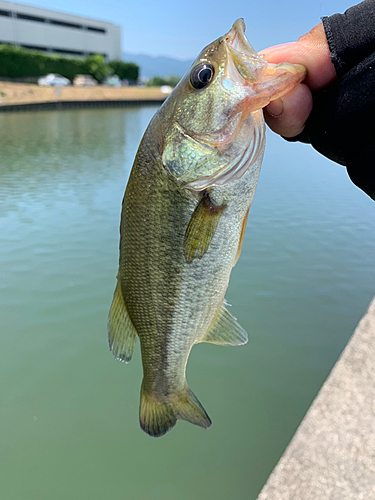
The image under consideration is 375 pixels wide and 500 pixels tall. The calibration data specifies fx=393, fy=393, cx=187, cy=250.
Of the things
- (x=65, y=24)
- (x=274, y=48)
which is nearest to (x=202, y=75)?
(x=274, y=48)

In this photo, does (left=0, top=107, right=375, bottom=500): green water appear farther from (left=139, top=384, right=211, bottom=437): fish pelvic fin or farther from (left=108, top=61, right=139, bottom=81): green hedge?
(left=108, top=61, right=139, bottom=81): green hedge

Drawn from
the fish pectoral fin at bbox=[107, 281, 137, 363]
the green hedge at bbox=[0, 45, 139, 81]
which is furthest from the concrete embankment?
the fish pectoral fin at bbox=[107, 281, 137, 363]

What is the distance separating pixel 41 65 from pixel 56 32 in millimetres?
26598

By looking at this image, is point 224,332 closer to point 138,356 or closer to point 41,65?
point 138,356

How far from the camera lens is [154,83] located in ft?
220

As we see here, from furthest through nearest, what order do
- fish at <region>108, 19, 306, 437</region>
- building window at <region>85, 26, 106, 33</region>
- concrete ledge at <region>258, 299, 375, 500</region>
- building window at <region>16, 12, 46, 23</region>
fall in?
building window at <region>85, 26, 106, 33</region>, building window at <region>16, 12, 46, 23</region>, concrete ledge at <region>258, 299, 375, 500</region>, fish at <region>108, 19, 306, 437</region>

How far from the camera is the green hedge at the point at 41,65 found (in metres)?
45.5

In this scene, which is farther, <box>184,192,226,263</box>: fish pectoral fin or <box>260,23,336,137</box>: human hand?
<box>184,192,226,263</box>: fish pectoral fin

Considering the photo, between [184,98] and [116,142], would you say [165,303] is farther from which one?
[116,142]

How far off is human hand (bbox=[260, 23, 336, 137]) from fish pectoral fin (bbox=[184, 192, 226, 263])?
471mm

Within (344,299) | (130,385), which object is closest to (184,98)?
(130,385)

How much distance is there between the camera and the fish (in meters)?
1.57

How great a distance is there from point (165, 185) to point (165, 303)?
55 centimetres

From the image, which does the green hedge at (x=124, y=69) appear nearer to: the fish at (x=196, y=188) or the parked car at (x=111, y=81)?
the parked car at (x=111, y=81)
